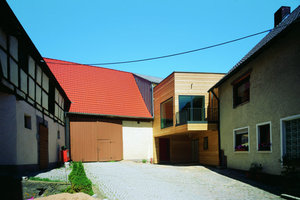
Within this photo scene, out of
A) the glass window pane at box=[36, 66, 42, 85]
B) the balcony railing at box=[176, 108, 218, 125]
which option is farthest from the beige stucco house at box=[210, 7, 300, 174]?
the glass window pane at box=[36, 66, 42, 85]

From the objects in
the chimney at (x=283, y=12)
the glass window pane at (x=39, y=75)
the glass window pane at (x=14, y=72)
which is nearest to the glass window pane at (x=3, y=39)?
the glass window pane at (x=14, y=72)

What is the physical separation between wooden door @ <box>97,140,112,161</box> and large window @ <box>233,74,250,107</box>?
10.4m

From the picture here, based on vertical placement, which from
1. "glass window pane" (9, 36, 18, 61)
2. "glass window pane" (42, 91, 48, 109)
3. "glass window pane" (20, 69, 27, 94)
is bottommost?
"glass window pane" (42, 91, 48, 109)

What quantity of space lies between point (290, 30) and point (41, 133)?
11.0 metres

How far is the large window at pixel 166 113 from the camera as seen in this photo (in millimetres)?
18312

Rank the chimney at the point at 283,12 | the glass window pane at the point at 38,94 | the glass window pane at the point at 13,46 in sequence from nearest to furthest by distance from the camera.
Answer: the glass window pane at the point at 13,46 → the glass window pane at the point at 38,94 → the chimney at the point at 283,12

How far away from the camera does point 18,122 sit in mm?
8492

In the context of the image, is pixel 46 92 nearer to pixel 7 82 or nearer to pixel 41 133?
pixel 41 133

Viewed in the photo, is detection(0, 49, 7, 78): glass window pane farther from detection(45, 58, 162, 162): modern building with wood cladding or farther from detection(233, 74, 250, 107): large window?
detection(45, 58, 162, 162): modern building with wood cladding

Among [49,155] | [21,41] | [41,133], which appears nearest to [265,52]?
[21,41]

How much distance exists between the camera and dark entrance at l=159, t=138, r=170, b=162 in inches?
859

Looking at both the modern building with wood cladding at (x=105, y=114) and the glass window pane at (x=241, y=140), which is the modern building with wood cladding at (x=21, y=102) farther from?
the glass window pane at (x=241, y=140)

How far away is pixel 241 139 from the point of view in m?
12.8

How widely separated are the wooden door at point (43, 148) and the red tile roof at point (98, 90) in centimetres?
634
